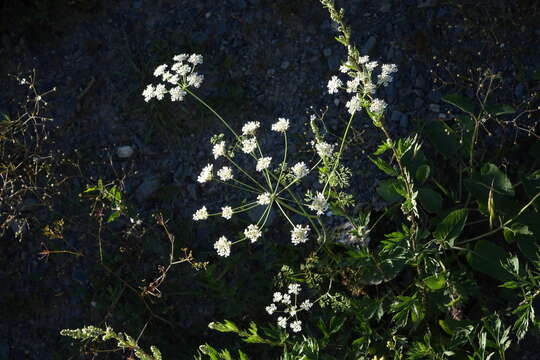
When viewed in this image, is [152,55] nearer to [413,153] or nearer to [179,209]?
[179,209]

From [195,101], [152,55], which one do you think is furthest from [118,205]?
[152,55]

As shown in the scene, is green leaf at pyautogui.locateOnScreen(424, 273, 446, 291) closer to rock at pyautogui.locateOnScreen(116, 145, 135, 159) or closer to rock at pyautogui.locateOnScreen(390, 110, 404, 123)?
rock at pyautogui.locateOnScreen(390, 110, 404, 123)

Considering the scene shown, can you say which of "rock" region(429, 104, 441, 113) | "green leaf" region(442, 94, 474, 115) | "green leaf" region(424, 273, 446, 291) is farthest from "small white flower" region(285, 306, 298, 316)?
"rock" region(429, 104, 441, 113)

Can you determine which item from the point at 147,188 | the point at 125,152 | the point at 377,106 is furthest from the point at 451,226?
the point at 125,152

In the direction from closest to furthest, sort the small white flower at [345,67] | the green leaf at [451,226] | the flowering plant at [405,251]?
the small white flower at [345,67] → the flowering plant at [405,251] → the green leaf at [451,226]

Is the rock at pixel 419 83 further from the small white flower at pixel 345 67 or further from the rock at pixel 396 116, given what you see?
the small white flower at pixel 345 67

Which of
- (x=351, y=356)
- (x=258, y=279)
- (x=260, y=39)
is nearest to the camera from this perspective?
(x=351, y=356)

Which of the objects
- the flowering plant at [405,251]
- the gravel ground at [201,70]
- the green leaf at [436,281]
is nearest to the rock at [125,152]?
the gravel ground at [201,70]
